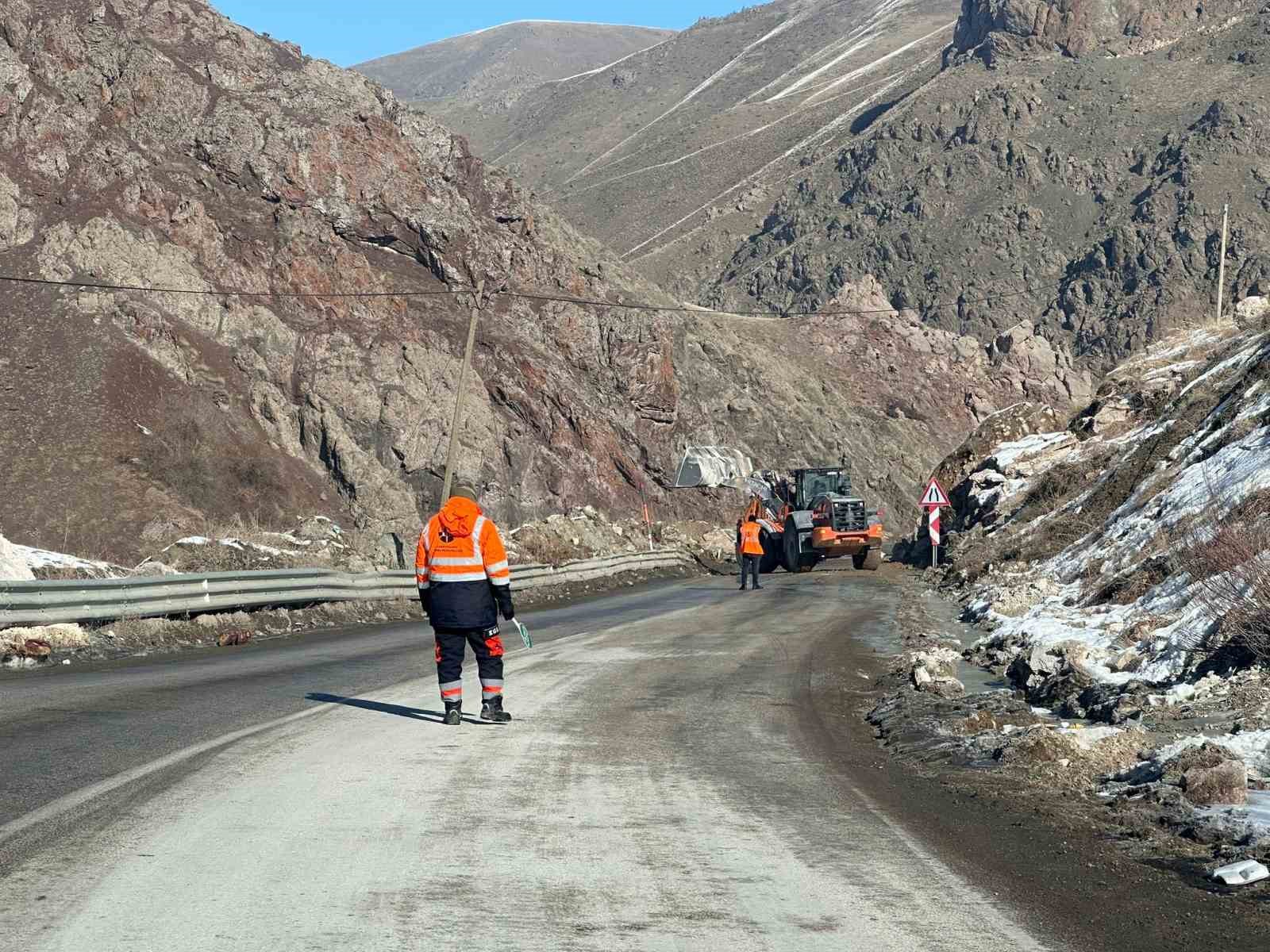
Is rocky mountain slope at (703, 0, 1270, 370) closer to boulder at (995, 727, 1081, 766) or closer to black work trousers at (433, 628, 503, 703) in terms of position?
boulder at (995, 727, 1081, 766)

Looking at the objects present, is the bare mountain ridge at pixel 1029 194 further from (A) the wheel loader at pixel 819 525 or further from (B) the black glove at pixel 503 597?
(B) the black glove at pixel 503 597

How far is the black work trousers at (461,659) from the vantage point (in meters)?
10.2

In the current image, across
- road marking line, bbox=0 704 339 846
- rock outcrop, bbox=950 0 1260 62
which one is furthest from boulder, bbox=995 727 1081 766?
rock outcrop, bbox=950 0 1260 62

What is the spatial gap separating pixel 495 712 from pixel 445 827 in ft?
11.9

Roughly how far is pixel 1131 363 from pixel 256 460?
2605 centimetres

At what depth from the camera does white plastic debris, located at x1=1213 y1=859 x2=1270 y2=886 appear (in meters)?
5.96

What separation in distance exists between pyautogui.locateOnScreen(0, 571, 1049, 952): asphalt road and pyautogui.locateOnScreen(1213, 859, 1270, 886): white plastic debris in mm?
1166

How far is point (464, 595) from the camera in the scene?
10.1 meters

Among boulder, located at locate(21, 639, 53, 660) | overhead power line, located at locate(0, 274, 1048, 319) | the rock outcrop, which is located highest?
the rock outcrop

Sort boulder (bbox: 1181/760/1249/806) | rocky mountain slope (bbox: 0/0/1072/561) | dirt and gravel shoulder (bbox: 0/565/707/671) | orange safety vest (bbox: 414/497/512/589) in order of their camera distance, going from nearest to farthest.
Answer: boulder (bbox: 1181/760/1249/806)
orange safety vest (bbox: 414/497/512/589)
dirt and gravel shoulder (bbox: 0/565/707/671)
rocky mountain slope (bbox: 0/0/1072/561)

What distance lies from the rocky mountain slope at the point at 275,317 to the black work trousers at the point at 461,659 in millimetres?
26946

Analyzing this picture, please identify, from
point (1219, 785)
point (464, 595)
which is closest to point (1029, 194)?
point (464, 595)

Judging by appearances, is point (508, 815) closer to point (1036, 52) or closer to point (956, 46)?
point (1036, 52)

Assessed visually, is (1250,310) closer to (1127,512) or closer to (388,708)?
(1127,512)
